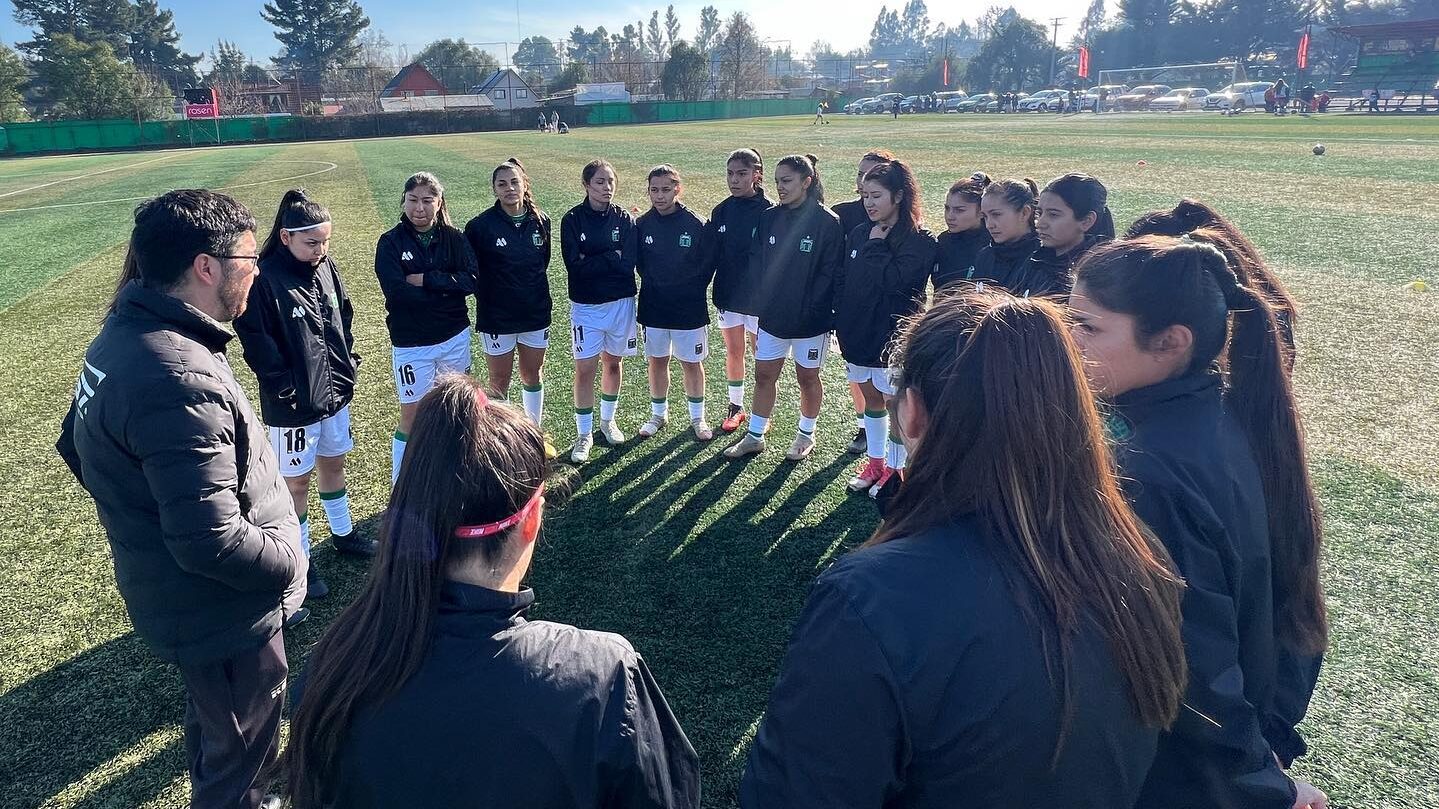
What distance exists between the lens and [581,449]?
627 cm

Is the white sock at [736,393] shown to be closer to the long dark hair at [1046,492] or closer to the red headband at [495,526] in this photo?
the red headband at [495,526]

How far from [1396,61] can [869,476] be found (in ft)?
202

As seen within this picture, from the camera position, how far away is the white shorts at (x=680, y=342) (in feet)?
21.2

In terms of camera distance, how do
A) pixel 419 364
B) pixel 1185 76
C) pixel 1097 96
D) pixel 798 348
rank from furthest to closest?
pixel 1185 76 → pixel 1097 96 → pixel 798 348 → pixel 419 364

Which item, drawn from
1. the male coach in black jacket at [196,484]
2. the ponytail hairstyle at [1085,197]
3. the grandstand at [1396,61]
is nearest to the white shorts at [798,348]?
the ponytail hairstyle at [1085,197]

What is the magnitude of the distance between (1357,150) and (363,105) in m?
72.4

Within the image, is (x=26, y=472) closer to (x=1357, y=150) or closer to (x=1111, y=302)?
(x=1111, y=302)

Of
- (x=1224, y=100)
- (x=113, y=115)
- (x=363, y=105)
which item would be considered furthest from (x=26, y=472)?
(x=363, y=105)

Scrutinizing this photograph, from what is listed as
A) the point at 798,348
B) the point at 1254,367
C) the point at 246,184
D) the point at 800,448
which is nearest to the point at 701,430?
the point at 800,448

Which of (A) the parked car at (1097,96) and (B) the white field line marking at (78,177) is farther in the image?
(A) the parked car at (1097,96)

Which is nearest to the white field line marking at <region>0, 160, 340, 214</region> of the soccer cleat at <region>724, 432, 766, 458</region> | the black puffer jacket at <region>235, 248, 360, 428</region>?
the black puffer jacket at <region>235, 248, 360, 428</region>

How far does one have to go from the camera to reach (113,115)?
47625 mm

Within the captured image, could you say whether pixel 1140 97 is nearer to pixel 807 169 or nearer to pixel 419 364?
pixel 807 169

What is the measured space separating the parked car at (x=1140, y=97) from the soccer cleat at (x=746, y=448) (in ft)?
185
